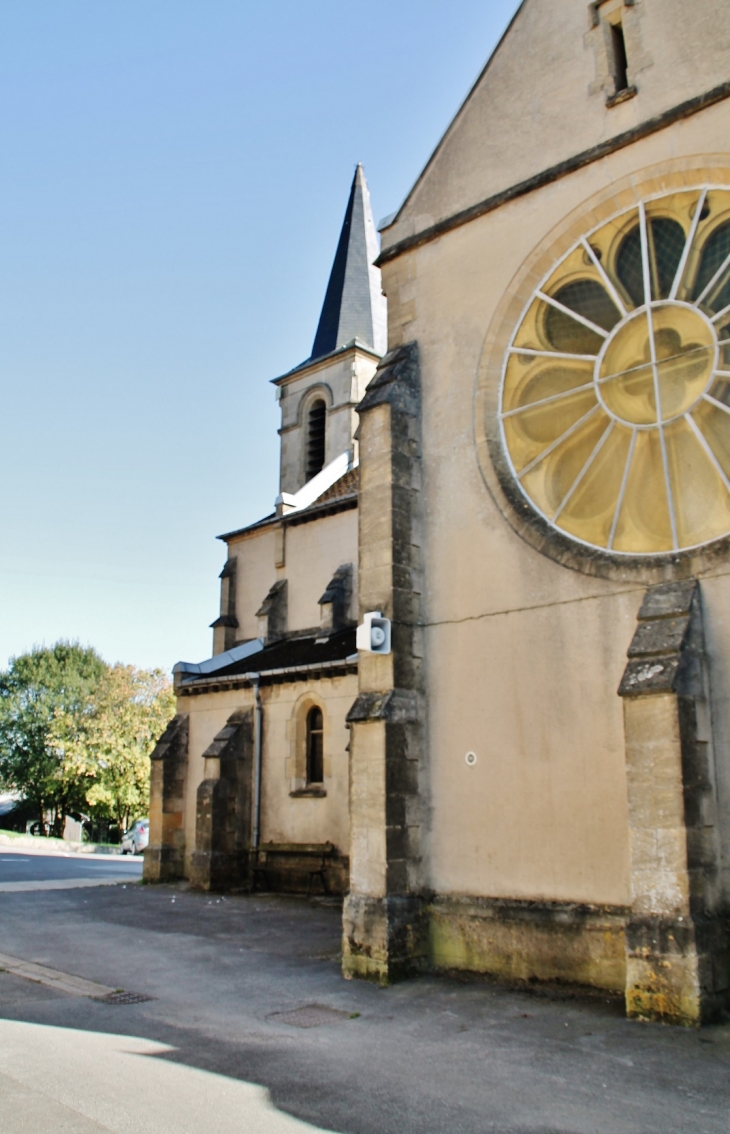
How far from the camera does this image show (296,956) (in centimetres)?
A: 1155

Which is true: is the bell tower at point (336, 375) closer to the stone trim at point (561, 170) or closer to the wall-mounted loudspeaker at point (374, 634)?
the stone trim at point (561, 170)

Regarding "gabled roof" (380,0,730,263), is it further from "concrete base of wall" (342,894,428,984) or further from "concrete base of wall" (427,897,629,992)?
"concrete base of wall" (342,894,428,984)

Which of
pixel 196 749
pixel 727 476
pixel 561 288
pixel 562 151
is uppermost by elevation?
pixel 562 151

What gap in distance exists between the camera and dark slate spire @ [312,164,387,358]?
31125 mm

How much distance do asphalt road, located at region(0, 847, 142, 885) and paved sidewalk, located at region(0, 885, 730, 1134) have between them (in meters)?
13.3

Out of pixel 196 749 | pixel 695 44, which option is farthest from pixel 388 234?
pixel 196 749

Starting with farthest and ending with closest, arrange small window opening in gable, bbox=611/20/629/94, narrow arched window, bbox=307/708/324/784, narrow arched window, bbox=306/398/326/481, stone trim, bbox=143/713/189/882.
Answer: narrow arched window, bbox=306/398/326/481
stone trim, bbox=143/713/189/882
narrow arched window, bbox=307/708/324/784
small window opening in gable, bbox=611/20/629/94

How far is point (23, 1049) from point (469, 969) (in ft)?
15.4

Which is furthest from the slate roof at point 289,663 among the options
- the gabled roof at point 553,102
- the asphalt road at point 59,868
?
the gabled roof at point 553,102

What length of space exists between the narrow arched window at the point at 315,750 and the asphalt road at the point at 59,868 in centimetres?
631

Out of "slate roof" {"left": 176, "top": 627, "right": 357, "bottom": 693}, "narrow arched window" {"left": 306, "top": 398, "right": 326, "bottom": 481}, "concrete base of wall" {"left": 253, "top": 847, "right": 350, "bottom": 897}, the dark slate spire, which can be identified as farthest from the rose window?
the dark slate spire

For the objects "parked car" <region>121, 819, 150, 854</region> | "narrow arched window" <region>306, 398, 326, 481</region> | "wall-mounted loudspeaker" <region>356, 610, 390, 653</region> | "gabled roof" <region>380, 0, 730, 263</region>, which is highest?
"narrow arched window" <region>306, 398, 326, 481</region>

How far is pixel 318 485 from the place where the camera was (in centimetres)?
2727

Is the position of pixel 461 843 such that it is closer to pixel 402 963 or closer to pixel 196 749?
pixel 402 963
